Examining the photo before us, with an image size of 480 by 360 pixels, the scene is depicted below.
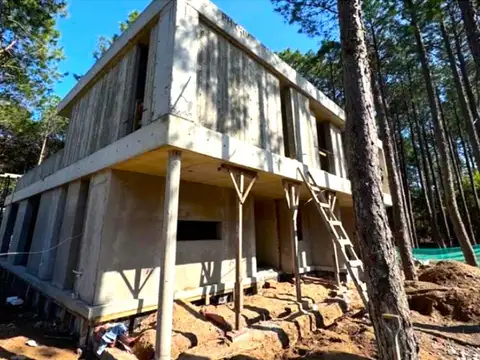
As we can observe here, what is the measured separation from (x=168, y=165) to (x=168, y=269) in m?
1.55

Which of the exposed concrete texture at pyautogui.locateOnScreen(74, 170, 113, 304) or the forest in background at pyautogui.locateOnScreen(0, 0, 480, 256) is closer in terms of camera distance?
the exposed concrete texture at pyautogui.locateOnScreen(74, 170, 113, 304)

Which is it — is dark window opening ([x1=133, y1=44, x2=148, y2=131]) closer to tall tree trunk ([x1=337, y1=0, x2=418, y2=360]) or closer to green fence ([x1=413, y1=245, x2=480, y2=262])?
tall tree trunk ([x1=337, y1=0, x2=418, y2=360])

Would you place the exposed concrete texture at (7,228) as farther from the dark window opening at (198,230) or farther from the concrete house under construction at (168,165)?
the dark window opening at (198,230)

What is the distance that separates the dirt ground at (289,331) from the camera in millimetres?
3814

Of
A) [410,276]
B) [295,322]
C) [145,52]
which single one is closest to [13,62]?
[145,52]

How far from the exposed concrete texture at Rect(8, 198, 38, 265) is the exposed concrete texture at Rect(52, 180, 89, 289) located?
488cm

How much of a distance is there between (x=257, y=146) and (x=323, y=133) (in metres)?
5.59

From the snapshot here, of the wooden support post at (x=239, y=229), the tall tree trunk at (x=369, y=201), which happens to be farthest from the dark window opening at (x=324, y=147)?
the tall tree trunk at (x=369, y=201)

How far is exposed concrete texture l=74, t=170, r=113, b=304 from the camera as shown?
487 cm

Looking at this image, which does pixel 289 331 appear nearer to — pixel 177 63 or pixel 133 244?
pixel 133 244

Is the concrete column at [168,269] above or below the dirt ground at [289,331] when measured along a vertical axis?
above

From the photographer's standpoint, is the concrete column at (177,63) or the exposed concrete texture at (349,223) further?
the exposed concrete texture at (349,223)

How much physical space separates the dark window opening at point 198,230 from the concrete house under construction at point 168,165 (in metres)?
0.03

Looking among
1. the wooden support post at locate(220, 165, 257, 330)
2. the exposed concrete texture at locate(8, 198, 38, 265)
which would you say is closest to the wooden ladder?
the wooden support post at locate(220, 165, 257, 330)
